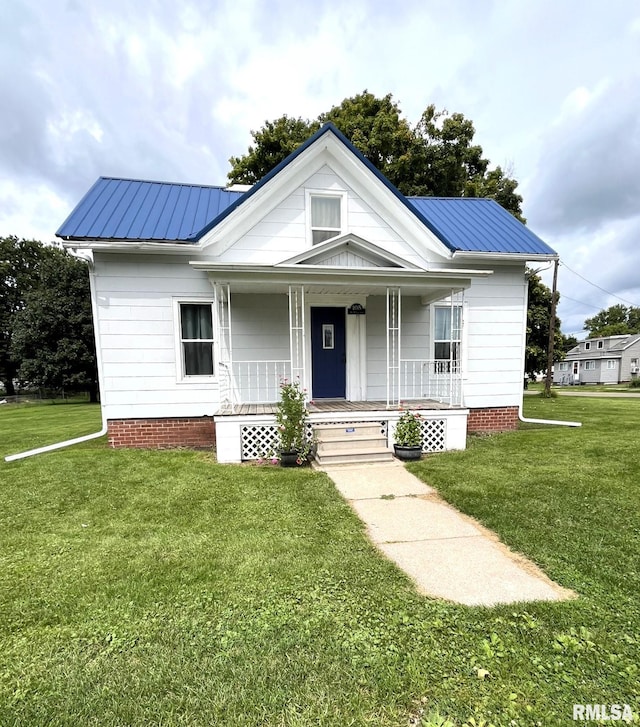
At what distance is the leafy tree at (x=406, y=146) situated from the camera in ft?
55.2

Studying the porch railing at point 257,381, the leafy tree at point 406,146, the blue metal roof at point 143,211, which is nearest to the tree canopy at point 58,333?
the leafy tree at point 406,146

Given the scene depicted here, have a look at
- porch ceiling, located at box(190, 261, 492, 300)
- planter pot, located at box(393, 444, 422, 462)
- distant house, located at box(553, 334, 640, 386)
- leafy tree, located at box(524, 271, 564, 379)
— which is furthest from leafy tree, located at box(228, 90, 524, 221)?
distant house, located at box(553, 334, 640, 386)

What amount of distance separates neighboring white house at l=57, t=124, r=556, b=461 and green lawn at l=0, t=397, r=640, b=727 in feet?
9.39

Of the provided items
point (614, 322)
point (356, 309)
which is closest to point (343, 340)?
point (356, 309)

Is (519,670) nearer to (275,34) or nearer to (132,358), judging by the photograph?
(132,358)

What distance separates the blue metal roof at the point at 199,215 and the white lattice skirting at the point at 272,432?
375cm

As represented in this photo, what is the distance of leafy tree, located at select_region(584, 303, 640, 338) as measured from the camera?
73.6 m

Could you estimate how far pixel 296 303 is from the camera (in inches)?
318

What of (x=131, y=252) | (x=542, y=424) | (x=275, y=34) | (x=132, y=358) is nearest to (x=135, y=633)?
(x=132, y=358)

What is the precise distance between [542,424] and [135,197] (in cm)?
1162

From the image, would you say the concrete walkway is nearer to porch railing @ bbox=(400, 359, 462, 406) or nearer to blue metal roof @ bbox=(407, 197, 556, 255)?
porch railing @ bbox=(400, 359, 462, 406)

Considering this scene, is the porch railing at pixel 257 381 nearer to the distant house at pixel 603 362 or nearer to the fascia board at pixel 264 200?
the fascia board at pixel 264 200

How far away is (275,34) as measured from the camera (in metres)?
9.05

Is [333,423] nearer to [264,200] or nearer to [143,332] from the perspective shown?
[143,332]
